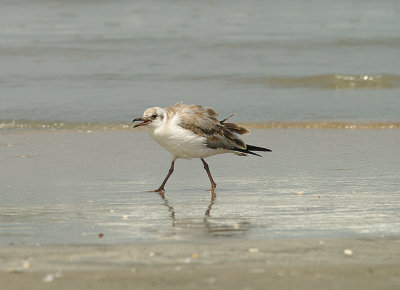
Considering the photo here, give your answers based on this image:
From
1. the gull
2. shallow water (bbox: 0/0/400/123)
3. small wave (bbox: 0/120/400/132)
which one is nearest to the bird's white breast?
the gull

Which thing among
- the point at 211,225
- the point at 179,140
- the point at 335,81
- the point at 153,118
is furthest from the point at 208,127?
the point at 335,81

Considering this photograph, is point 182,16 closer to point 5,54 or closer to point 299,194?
point 5,54

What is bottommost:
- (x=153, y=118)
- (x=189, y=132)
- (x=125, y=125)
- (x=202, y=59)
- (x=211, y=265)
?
(x=125, y=125)

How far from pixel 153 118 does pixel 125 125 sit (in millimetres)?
Answer: 3671

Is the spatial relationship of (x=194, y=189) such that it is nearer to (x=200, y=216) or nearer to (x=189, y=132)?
(x=189, y=132)

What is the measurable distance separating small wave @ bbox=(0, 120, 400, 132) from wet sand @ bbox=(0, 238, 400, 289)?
5.34 metres

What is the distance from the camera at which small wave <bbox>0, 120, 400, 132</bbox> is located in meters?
10.4

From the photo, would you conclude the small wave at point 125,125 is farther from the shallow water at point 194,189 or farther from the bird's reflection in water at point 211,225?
the bird's reflection in water at point 211,225

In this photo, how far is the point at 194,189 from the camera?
7129 millimetres

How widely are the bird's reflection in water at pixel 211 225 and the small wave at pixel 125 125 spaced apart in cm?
456

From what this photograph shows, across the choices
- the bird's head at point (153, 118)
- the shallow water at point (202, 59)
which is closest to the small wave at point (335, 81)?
the shallow water at point (202, 59)

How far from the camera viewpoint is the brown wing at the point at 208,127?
7.22 meters

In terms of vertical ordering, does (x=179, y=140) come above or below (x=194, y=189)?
above

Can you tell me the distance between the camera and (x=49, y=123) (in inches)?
424
